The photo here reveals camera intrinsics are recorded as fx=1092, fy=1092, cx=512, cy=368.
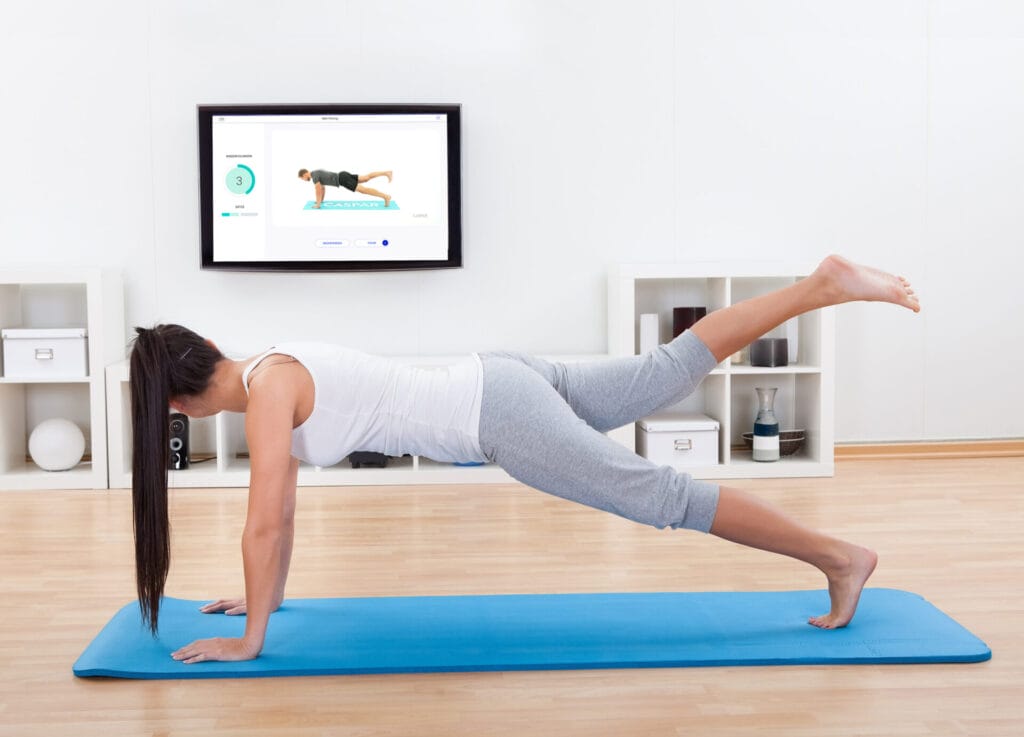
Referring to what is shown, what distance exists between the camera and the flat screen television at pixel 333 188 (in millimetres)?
4391

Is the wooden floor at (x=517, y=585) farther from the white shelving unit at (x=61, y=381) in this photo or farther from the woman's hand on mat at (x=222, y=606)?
the woman's hand on mat at (x=222, y=606)

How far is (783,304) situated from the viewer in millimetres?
2355

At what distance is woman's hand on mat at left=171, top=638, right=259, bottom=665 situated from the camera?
2189 millimetres

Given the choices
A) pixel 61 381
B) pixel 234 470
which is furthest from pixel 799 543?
pixel 61 381

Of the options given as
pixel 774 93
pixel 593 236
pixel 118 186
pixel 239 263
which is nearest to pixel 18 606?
pixel 239 263

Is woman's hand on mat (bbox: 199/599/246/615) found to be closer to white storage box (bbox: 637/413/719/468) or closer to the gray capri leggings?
the gray capri leggings

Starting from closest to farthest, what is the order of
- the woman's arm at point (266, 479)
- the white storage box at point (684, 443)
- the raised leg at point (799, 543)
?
the woman's arm at point (266, 479) < the raised leg at point (799, 543) < the white storage box at point (684, 443)

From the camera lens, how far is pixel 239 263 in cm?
443

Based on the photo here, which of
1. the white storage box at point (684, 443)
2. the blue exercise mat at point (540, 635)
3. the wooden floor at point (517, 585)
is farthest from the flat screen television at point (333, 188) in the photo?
the blue exercise mat at point (540, 635)

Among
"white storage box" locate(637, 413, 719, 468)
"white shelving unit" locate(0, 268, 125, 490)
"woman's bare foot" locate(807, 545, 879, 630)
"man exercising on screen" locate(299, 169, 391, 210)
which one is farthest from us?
"man exercising on screen" locate(299, 169, 391, 210)

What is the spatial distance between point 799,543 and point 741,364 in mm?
2307

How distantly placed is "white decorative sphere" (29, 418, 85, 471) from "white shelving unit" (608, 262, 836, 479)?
7.16 feet

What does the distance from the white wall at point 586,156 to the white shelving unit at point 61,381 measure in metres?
0.16

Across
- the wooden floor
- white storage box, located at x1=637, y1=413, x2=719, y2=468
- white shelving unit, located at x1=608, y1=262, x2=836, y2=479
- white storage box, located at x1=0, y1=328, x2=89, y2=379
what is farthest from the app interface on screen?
white storage box, located at x1=637, y1=413, x2=719, y2=468
